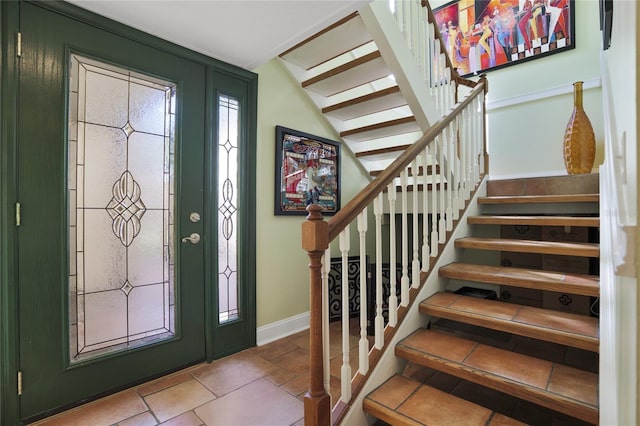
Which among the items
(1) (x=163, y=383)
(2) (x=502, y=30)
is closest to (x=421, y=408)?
(1) (x=163, y=383)

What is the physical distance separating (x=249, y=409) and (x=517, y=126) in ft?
11.1

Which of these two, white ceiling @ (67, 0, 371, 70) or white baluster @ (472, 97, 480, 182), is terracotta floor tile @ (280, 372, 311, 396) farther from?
white ceiling @ (67, 0, 371, 70)

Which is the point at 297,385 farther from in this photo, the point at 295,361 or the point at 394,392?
the point at 394,392

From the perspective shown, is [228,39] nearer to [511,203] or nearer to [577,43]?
[511,203]

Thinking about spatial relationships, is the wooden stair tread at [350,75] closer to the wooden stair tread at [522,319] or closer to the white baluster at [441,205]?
the white baluster at [441,205]

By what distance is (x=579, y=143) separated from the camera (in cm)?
239

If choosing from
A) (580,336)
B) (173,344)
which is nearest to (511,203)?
(580,336)

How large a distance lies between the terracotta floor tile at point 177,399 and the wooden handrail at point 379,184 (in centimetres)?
126

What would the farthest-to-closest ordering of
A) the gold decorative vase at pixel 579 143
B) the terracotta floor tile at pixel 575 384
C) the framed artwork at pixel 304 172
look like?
the framed artwork at pixel 304 172
the gold decorative vase at pixel 579 143
the terracotta floor tile at pixel 575 384

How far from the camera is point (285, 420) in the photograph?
154 cm

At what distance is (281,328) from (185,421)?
1122 millimetres

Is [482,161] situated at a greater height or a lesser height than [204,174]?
greater

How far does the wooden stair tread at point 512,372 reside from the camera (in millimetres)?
1115

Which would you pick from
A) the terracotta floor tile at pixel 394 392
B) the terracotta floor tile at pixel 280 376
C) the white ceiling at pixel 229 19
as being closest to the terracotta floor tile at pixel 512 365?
the terracotta floor tile at pixel 394 392
